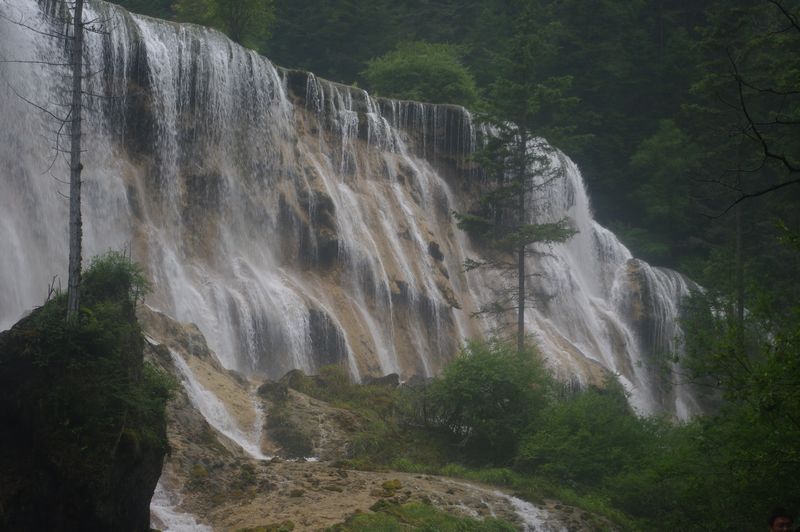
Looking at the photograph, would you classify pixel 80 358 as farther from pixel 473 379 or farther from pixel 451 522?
pixel 473 379

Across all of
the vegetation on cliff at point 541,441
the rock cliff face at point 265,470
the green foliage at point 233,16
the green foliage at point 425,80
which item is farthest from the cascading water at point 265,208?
the green foliage at point 233,16

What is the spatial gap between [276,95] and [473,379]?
1410 centimetres

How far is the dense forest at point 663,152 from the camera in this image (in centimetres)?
1433

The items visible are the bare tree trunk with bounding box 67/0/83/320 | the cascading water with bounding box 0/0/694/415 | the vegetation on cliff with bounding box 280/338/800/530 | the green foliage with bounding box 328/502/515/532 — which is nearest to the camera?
the bare tree trunk with bounding box 67/0/83/320

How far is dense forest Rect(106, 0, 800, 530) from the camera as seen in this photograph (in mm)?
14328

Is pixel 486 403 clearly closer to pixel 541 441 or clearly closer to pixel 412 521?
pixel 541 441

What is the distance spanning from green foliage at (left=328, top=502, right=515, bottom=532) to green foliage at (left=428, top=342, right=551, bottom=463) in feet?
17.1

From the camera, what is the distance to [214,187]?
28922mm

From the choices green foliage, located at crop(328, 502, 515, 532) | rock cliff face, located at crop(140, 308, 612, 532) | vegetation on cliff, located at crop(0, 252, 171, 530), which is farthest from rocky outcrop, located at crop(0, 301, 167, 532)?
green foliage, located at crop(328, 502, 515, 532)

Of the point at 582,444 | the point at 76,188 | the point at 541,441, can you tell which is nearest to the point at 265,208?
the point at 541,441

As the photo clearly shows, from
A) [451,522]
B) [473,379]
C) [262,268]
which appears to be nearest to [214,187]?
[262,268]

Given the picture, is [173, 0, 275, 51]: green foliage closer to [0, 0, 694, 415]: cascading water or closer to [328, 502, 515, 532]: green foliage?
[0, 0, 694, 415]: cascading water

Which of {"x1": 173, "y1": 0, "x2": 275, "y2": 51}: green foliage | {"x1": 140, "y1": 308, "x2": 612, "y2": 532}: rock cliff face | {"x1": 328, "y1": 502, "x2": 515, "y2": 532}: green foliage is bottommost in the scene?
{"x1": 328, "y1": 502, "x2": 515, "y2": 532}: green foliage

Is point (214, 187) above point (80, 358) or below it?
above
